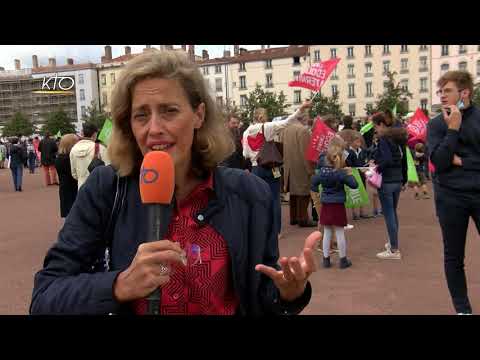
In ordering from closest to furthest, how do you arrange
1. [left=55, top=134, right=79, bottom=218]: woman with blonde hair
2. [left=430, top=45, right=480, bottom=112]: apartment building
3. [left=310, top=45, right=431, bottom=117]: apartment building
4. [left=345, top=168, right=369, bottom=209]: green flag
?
[left=55, top=134, right=79, bottom=218]: woman with blonde hair → [left=345, top=168, right=369, bottom=209]: green flag → [left=430, top=45, right=480, bottom=112]: apartment building → [left=310, top=45, right=431, bottom=117]: apartment building

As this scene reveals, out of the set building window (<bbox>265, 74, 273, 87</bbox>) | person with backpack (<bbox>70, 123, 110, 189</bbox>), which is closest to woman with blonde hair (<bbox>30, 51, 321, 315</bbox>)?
person with backpack (<bbox>70, 123, 110, 189</bbox>)

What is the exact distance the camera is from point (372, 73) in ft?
259

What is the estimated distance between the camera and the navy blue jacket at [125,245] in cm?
144

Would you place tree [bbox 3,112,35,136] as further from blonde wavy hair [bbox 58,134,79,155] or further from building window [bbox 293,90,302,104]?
blonde wavy hair [bbox 58,134,79,155]

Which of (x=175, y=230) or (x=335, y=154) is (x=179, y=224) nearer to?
(x=175, y=230)

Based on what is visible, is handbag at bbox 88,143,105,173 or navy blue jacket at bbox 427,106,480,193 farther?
handbag at bbox 88,143,105,173

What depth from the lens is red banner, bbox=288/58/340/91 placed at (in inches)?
320

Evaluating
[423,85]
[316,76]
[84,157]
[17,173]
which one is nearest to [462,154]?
[316,76]

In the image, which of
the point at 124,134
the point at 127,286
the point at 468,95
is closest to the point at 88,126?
the point at 468,95

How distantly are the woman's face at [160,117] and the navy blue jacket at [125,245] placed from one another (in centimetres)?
17

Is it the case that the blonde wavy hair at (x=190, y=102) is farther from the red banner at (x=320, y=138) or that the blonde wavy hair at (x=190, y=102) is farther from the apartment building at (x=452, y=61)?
the apartment building at (x=452, y=61)

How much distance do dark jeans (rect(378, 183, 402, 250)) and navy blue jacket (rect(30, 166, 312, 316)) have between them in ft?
17.2
